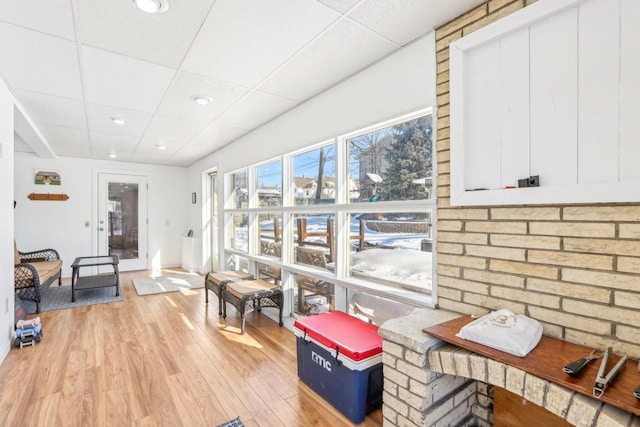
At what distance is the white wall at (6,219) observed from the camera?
2615 mm

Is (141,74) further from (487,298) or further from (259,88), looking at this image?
(487,298)

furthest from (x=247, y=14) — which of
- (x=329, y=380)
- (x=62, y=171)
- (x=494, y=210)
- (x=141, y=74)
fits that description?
(x=62, y=171)

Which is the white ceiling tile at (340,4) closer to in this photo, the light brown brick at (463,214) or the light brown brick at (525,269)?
the light brown brick at (463,214)

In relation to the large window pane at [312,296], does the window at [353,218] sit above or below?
above

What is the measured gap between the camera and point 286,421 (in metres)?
1.92

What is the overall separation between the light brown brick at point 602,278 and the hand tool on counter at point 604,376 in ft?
0.91

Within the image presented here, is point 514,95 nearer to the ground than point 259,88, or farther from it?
nearer to the ground

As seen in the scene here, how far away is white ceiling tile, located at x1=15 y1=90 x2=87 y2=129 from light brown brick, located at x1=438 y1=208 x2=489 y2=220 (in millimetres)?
3494

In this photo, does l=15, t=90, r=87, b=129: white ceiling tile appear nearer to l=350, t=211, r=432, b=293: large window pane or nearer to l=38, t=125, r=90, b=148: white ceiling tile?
l=38, t=125, r=90, b=148: white ceiling tile

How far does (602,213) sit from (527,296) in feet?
1.67

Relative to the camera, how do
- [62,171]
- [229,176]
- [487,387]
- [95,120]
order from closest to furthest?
[487,387], [95,120], [229,176], [62,171]

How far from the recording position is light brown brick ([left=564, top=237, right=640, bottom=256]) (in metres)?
1.28

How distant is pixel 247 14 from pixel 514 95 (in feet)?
4.95

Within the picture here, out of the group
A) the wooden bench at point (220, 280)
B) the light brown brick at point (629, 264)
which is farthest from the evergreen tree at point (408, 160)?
the wooden bench at point (220, 280)
